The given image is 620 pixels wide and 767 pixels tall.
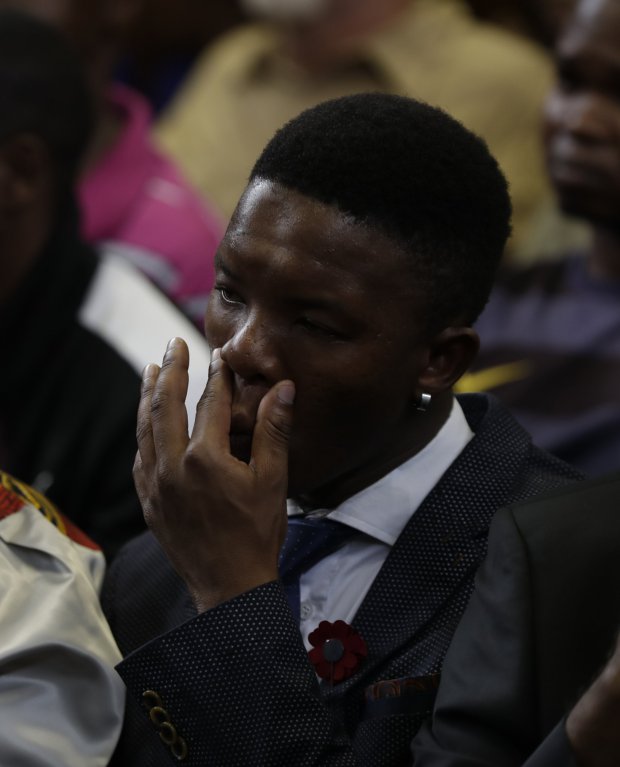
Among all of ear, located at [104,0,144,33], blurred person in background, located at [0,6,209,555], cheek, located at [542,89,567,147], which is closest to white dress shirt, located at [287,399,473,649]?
blurred person in background, located at [0,6,209,555]

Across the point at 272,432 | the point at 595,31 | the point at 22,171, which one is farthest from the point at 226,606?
the point at 595,31

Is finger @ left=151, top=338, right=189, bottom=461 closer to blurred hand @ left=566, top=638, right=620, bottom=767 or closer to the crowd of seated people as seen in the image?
the crowd of seated people

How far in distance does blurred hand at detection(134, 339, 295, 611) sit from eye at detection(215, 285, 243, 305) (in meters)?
0.08

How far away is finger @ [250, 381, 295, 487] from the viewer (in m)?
1.46

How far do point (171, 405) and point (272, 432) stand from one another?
0.13 metres

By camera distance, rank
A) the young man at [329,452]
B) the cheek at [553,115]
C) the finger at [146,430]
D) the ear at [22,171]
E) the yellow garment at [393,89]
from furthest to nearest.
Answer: the yellow garment at [393,89] < the cheek at [553,115] < the ear at [22,171] < the finger at [146,430] < the young man at [329,452]

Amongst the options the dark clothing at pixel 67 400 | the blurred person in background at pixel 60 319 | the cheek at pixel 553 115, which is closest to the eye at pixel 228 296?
the blurred person in background at pixel 60 319

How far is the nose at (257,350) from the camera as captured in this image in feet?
4.82

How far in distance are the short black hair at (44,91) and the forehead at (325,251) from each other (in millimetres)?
1341

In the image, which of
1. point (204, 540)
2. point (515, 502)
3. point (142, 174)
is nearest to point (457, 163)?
point (515, 502)

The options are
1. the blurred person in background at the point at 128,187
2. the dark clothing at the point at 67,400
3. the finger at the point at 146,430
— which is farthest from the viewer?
the blurred person in background at the point at 128,187

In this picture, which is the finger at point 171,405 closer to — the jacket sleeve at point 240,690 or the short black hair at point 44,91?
the jacket sleeve at point 240,690

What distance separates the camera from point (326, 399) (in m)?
1.48

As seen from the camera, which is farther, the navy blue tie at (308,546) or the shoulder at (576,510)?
the navy blue tie at (308,546)
